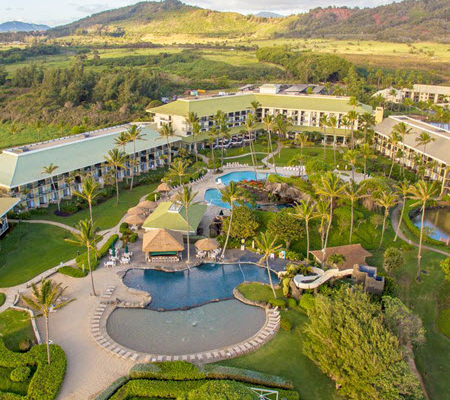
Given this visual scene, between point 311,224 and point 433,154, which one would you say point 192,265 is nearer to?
point 311,224

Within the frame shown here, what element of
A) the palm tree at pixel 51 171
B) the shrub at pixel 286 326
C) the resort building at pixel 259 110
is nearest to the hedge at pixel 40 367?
the shrub at pixel 286 326

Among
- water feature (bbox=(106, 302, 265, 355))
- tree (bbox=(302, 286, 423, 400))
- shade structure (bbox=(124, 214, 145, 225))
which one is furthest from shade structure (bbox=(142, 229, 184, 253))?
tree (bbox=(302, 286, 423, 400))

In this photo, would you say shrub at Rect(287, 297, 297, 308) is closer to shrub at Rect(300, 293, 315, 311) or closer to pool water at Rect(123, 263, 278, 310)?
shrub at Rect(300, 293, 315, 311)

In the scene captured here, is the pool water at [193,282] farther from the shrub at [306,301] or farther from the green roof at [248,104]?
the green roof at [248,104]

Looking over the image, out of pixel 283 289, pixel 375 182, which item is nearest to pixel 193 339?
pixel 283 289

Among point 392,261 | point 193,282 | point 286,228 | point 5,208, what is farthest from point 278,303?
point 5,208
